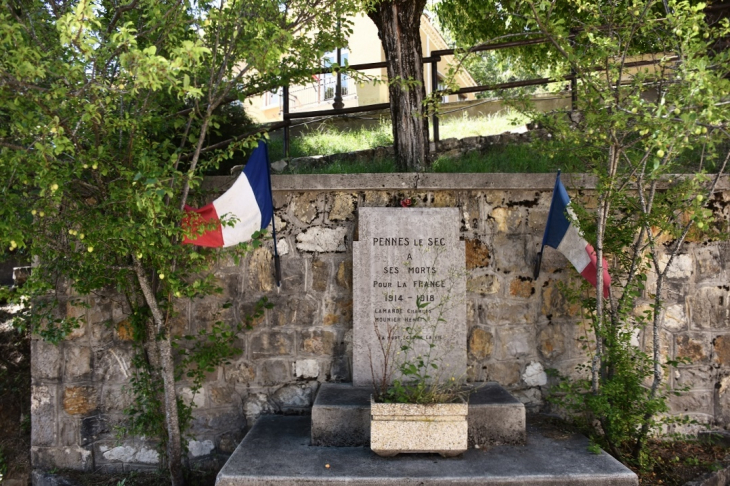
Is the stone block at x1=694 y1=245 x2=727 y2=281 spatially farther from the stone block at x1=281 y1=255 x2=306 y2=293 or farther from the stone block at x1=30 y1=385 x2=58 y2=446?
the stone block at x1=30 y1=385 x2=58 y2=446

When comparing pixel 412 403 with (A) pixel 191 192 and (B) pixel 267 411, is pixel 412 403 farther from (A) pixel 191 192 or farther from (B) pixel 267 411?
(A) pixel 191 192

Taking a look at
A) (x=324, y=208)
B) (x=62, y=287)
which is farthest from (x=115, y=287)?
(x=324, y=208)

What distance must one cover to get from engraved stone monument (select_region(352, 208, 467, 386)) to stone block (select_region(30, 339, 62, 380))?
2346mm

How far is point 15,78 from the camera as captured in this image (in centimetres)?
329

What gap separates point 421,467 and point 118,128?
3010 mm

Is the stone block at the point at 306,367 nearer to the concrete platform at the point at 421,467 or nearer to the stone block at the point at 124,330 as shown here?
the concrete platform at the point at 421,467

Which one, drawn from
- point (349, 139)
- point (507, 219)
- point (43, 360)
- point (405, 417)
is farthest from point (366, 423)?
point (349, 139)

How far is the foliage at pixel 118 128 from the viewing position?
10.9 feet

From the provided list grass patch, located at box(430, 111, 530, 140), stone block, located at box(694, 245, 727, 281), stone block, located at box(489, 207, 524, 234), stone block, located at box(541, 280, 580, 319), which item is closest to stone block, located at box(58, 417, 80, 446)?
stone block, located at box(489, 207, 524, 234)

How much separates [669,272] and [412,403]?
100 inches

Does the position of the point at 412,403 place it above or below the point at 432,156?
below

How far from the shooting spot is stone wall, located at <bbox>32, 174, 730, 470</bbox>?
15.5ft

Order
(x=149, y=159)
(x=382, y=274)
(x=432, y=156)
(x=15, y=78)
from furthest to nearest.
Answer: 1. (x=432, y=156)
2. (x=382, y=274)
3. (x=149, y=159)
4. (x=15, y=78)

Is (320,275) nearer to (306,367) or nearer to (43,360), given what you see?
(306,367)
